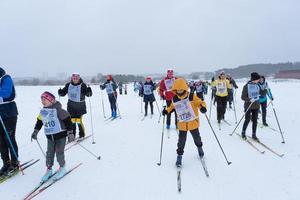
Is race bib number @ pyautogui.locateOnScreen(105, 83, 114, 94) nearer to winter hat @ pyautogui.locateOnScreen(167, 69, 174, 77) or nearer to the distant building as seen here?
winter hat @ pyautogui.locateOnScreen(167, 69, 174, 77)

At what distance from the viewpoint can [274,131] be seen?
978 cm

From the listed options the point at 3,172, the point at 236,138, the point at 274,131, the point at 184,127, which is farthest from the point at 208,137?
the point at 3,172

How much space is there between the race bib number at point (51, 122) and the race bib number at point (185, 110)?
238cm

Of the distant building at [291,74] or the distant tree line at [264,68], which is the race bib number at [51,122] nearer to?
the distant building at [291,74]

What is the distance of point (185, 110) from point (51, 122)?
8.67ft

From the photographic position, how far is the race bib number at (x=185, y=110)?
6016 millimetres

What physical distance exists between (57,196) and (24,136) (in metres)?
5.77

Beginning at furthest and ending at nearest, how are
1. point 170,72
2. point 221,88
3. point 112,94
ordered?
1. point 112,94
2. point 221,88
3. point 170,72

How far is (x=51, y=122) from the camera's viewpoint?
5.64 meters

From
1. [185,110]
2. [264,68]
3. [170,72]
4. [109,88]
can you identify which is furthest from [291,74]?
[185,110]

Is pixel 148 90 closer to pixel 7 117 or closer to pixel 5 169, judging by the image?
pixel 7 117

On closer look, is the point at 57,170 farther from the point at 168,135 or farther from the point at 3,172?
the point at 168,135

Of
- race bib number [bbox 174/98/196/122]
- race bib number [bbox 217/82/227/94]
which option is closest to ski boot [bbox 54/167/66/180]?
race bib number [bbox 174/98/196/122]

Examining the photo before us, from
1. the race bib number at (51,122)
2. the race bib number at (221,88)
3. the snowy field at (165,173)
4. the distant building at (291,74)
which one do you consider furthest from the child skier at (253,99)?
the distant building at (291,74)
